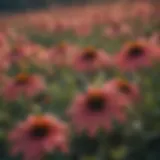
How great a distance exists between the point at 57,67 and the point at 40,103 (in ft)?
0.51

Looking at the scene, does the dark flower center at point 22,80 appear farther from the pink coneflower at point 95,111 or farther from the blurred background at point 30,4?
the blurred background at point 30,4

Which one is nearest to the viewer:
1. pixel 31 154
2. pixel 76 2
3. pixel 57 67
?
pixel 31 154

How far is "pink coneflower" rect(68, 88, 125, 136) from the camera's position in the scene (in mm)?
467

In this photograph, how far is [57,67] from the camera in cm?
72

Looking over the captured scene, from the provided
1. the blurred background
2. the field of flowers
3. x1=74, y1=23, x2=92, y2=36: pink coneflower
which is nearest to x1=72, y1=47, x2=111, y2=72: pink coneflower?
the field of flowers

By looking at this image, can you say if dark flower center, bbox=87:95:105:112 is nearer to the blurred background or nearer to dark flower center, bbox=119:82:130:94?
dark flower center, bbox=119:82:130:94

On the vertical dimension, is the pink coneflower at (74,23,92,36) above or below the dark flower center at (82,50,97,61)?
above

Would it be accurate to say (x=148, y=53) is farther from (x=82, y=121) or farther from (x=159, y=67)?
(x=82, y=121)

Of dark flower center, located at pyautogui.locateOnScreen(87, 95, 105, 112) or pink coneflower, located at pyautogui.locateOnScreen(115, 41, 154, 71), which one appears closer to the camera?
dark flower center, located at pyautogui.locateOnScreen(87, 95, 105, 112)

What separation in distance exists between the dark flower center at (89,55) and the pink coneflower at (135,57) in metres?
0.03

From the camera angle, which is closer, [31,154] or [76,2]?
[31,154]

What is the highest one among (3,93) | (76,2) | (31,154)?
(76,2)

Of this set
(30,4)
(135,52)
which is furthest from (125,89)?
(30,4)

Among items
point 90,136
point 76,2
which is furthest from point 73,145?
point 76,2
